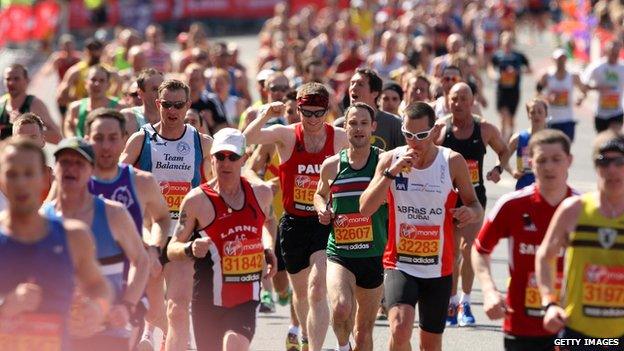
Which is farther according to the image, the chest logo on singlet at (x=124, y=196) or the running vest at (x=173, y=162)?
the running vest at (x=173, y=162)

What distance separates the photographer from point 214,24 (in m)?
49.8

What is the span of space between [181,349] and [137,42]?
1438 cm

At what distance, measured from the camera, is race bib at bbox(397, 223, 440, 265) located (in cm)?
984

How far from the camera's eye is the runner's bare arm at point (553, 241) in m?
7.81

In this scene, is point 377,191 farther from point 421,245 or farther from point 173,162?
point 173,162

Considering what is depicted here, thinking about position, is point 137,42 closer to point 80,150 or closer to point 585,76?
point 585,76

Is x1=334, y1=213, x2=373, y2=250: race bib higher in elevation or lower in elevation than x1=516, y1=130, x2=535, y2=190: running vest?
lower

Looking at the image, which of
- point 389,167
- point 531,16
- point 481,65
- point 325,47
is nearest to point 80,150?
point 389,167

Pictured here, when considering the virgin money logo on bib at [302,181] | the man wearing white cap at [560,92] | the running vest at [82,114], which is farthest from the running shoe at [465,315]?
the man wearing white cap at [560,92]

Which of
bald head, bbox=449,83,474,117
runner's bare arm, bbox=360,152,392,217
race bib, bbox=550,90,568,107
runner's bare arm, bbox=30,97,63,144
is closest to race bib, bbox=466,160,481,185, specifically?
bald head, bbox=449,83,474,117

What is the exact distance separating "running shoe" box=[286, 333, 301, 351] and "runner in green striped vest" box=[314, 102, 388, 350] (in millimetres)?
1177

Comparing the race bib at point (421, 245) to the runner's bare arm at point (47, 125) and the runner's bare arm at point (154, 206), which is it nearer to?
the runner's bare arm at point (154, 206)

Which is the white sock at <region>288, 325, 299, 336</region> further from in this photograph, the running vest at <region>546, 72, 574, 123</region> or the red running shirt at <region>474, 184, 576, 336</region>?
the running vest at <region>546, 72, 574, 123</region>

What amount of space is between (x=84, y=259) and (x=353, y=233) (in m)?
3.47
